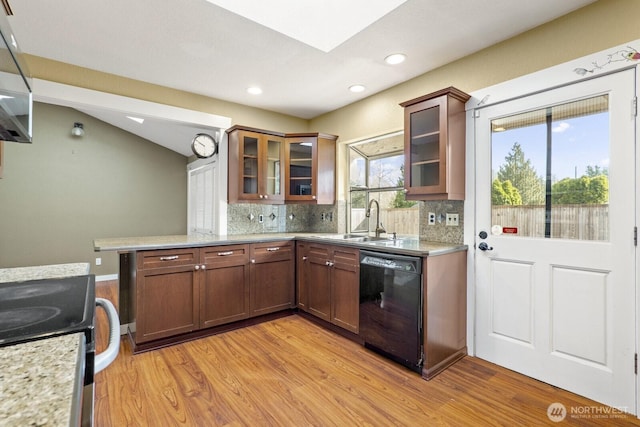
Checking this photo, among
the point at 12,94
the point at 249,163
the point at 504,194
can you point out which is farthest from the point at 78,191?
the point at 504,194

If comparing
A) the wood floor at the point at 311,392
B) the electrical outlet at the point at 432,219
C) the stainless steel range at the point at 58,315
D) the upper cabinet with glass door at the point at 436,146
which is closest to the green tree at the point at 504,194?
the upper cabinet with glass door at the point at 436,146

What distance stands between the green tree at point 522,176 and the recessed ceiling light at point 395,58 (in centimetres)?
115

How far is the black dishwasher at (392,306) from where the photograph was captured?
2.26 metres

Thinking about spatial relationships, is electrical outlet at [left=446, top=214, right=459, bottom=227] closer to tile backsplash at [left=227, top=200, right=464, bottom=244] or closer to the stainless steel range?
tile backsplash at [left=227, top=200, right=464, bottom=244]

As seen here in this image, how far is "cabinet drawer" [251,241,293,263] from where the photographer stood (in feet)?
10.6

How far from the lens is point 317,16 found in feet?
7.95

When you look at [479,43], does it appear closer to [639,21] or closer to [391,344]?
[639,21]

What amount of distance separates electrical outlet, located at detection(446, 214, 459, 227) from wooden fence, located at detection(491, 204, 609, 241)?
29cm

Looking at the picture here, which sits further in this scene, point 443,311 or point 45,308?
point 443,311

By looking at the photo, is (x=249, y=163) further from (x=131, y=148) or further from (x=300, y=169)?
(x=131, y=148)

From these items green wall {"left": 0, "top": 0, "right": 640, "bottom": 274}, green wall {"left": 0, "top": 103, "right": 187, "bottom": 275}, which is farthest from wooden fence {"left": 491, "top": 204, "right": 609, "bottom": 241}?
green wall {"left": 0, "top": 103, "right": 187, "bottom": 275}

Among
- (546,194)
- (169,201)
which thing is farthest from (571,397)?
(169,201)

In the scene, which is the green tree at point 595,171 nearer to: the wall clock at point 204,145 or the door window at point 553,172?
the door window at point 553,172

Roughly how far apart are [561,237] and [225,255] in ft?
8.93
